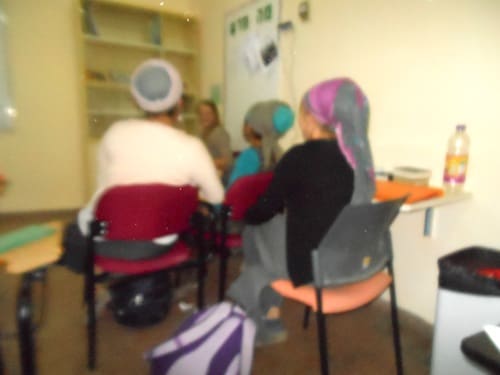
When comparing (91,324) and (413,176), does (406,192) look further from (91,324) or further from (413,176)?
(91,324)

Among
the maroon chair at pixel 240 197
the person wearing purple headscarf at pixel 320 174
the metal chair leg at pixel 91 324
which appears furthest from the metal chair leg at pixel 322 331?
the metal chair leg at pixel 91 324

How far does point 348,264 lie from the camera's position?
3.85ft

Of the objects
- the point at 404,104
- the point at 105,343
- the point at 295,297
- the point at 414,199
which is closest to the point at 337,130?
the point at 414,199

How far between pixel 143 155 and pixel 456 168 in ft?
4.19

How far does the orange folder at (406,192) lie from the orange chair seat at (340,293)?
325 millimetres

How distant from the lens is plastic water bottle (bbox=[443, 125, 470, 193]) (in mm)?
1478

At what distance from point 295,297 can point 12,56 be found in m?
3.67

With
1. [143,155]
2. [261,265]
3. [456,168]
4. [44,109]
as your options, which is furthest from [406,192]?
[44,109]

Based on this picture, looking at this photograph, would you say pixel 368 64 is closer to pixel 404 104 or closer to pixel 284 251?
pixel 404 104

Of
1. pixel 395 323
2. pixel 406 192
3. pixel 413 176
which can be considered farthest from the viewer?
pixel 413 176

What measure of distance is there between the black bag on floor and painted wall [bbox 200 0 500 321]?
124 centimetres

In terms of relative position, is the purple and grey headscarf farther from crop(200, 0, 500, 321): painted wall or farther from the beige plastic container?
crop(200, 0, 500, 321): painted wall

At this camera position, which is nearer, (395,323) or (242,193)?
(395,323)

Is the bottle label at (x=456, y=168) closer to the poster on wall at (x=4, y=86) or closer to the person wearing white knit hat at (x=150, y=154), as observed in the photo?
the person wearing white knit hat at (x=150, y=154)
